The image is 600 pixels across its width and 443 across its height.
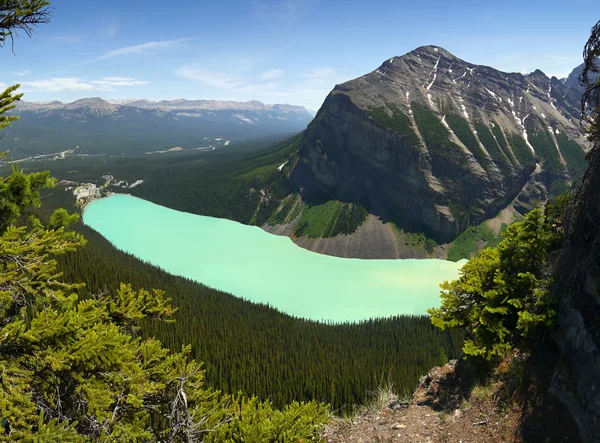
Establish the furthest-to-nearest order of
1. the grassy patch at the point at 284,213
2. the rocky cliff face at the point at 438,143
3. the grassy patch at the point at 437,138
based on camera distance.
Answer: the grassy patch at the point at 284,213 → the grassy patch at the point at 437,138 → the rocky cliff face at the point at 438,143

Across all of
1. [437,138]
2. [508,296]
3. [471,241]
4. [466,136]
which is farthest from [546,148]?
[508,296]

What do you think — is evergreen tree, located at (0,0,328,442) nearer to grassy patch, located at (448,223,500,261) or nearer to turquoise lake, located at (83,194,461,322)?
turquoise lake, located at (83,194,461,322)

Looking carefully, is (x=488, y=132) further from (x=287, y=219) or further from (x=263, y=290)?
(x=263, y=290)

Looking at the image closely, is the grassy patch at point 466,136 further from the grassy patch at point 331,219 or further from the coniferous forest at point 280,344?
the coniferous forest at point 280,344

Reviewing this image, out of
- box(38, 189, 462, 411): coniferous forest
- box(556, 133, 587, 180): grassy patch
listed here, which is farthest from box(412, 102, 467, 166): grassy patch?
box(38, 189, 462, 411): coniferous forest

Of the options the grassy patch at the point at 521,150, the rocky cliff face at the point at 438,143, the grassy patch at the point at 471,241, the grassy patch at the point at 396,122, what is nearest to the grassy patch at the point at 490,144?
the rocky cliff face at the point at 438,143

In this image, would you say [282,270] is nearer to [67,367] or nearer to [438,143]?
[438,143]
